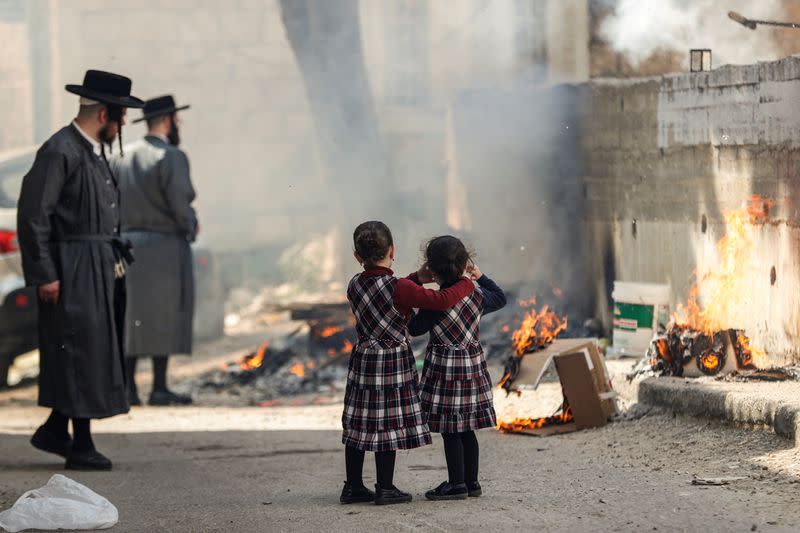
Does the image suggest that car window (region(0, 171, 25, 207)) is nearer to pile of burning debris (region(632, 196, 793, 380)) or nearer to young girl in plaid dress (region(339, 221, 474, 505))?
pile of burning debris (region(632, 196, 793, 380))

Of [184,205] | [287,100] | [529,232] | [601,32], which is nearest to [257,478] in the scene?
[184,205]

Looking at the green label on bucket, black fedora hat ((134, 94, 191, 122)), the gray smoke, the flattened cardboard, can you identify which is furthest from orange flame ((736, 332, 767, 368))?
black fedora hat ((134, 94, 191, 122))

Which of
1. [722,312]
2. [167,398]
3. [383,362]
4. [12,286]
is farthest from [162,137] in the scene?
[383,362]

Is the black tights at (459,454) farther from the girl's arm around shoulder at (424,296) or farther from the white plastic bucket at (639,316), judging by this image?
the white plastic bucket at (639,316)

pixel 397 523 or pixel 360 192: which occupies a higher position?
pixel 360 192

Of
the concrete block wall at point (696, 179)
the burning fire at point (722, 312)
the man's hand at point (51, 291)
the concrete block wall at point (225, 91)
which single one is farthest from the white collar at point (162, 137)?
the concrete block wall at point (225, 91)

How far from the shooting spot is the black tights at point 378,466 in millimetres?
5867

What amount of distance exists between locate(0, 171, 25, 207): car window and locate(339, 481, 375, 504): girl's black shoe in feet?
A: 18.8

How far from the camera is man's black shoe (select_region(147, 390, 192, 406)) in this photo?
33.8 ft

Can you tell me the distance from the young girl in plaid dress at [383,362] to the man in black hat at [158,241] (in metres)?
4.60

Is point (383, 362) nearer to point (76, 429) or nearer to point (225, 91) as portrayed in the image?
point (76, 429)

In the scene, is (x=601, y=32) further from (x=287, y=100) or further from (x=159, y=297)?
(x=287, y=100)

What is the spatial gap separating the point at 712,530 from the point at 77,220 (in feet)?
11.9

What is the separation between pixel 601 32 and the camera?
12.3 metres
